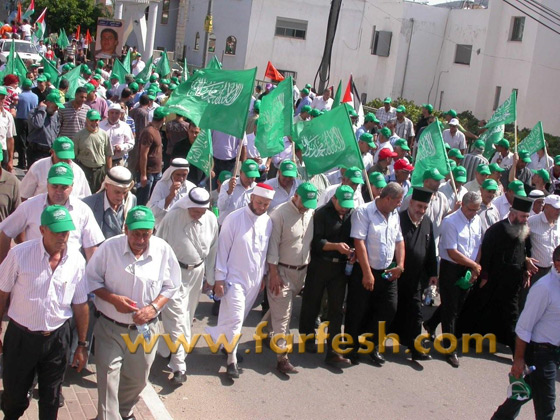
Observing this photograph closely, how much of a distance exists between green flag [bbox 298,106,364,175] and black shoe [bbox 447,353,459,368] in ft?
7.42

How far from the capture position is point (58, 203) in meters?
5.98

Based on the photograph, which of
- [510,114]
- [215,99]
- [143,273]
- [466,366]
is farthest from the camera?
[510,114]

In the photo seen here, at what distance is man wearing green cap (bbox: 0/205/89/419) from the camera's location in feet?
16.1

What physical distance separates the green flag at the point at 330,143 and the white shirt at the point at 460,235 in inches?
46.0

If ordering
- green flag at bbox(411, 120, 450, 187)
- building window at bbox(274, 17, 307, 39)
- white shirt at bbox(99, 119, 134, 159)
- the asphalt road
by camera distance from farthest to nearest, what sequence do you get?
1. building window at bbox(274, 17, 307, 39)
2. white shirt at bbox(99, 119, 134, 159)
3. green flag at bbox(411, 120, 450, 187)
4. the asphalt road

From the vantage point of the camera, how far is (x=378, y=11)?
4006 cm

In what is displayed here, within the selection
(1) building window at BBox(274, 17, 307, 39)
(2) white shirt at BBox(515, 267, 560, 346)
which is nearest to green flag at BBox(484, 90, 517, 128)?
(2) white shirt at BBox(515, 267, 560, 346)

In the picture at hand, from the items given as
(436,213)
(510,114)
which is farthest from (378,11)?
(436,213)

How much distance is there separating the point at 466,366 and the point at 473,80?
30332 mm

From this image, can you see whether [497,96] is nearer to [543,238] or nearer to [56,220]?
[543,238]

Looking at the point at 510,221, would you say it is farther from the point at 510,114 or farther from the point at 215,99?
the point at 510,114

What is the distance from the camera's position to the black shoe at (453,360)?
26.5ft

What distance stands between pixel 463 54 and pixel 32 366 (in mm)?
36116

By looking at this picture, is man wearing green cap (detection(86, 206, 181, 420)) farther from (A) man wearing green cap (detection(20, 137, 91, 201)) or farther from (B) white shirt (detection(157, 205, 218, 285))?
(A) man wearing green cap (detection(20, 137, 91, 201))
